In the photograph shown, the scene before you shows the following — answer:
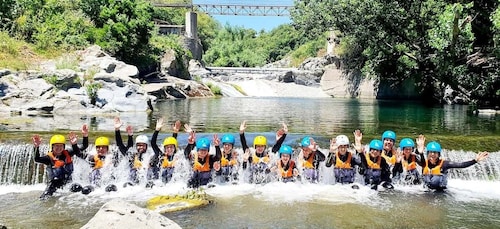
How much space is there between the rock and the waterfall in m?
5.31

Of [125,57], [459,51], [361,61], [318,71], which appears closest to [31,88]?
[125,57]

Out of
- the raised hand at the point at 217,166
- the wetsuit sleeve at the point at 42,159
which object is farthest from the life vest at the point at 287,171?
the wetsuit sleeve at the point at 42,159

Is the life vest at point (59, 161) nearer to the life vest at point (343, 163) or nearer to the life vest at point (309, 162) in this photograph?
the life vest at point (309, 162)

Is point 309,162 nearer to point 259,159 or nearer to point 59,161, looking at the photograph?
point 259,159

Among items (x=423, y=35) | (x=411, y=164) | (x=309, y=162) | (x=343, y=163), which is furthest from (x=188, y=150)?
(x=423, y=35)

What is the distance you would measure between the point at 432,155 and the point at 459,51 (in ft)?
41.1

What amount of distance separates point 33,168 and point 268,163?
4905 mm

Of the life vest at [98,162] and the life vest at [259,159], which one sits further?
the life vest at [259,159]

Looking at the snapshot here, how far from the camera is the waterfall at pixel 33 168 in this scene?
1016 cm

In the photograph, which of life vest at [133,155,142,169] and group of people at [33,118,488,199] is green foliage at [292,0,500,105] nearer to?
group of people at [33,118,488,199]

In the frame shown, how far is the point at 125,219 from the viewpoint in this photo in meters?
4.66

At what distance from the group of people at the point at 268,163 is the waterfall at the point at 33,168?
41cm

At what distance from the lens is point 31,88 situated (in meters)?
18.5

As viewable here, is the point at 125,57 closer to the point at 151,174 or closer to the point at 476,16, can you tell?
the point at 476,16
